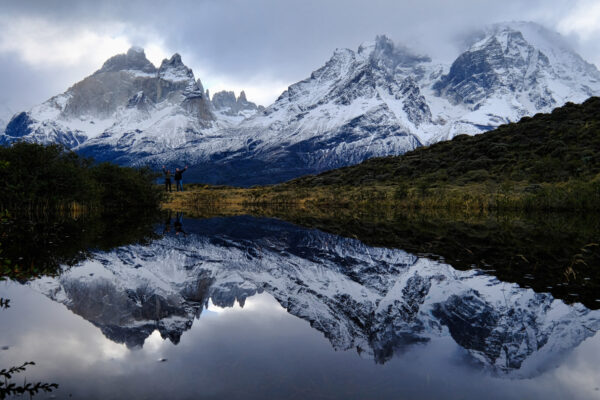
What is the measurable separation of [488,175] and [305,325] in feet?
245

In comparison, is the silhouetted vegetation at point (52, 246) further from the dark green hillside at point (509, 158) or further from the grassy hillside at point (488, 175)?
the dark green hillside at point (509, 158)

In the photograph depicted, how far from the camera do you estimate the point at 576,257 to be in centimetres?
1752

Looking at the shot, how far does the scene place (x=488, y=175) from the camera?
75375 mm

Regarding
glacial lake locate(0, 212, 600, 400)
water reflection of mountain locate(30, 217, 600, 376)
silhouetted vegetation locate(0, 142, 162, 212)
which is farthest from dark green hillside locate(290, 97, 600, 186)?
water reflection of mountain locate(30, 217, 600, 376)

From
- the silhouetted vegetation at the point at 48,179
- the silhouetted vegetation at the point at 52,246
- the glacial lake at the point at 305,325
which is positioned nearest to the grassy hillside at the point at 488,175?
the silhouetted vegetation at the point at 48,179

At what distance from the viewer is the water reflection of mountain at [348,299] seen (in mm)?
8617

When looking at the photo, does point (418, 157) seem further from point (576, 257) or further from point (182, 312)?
point (182, 312)

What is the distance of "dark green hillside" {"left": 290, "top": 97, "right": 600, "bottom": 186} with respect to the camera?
69.0 m

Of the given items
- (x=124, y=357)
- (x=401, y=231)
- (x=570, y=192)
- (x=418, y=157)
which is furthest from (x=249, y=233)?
(x=418, y=157)

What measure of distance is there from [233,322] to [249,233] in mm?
20186

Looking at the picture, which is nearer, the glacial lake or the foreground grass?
the glacial lake

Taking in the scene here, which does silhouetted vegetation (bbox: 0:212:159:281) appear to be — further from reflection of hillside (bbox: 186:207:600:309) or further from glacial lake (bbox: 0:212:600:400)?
reflection of hillside (bbox: 186:207:600:309)

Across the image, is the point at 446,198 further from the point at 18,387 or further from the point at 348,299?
the point at 18,387

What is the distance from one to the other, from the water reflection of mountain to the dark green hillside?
5895 cm
